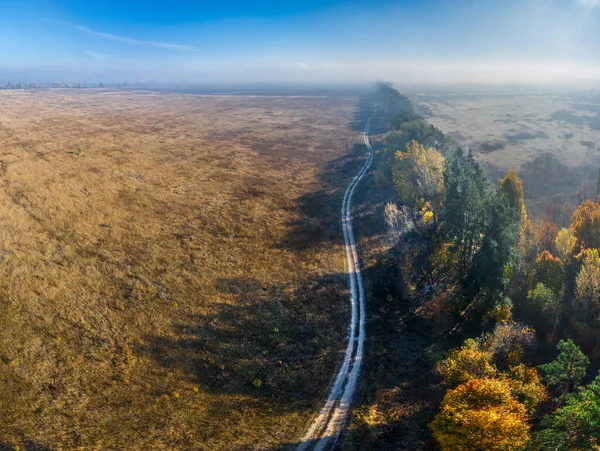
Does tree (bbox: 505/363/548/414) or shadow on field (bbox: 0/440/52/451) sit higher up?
shadow on field (bbox: 0/440/52/451)

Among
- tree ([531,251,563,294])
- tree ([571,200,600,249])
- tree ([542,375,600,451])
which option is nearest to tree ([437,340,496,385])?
tree ([542,375,600,451])

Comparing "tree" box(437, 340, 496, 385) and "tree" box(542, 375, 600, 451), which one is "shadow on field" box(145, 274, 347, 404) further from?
"tree" box(542, 375, 600, 451)

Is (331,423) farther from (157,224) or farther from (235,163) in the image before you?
(235,163)

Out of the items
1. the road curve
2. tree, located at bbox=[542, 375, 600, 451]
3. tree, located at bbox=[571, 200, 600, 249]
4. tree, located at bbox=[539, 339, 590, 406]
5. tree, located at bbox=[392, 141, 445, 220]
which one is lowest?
the road curve

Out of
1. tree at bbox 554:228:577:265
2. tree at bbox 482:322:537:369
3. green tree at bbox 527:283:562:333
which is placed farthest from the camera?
tree at bbox 554:228:577:265

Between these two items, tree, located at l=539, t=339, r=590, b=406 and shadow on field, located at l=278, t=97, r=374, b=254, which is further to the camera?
shadow on field, located at l=278, t=97, r=374, b=254

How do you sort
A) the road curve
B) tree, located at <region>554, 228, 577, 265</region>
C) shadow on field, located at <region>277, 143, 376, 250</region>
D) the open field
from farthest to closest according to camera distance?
the open field
shadow on field, located at <region>277, 143, 376, 250</region>
tree, located at <region>554, 228, 577, 265</region>
the road curve

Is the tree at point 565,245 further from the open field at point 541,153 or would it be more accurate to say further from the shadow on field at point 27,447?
the shadow on field at point 27,447
